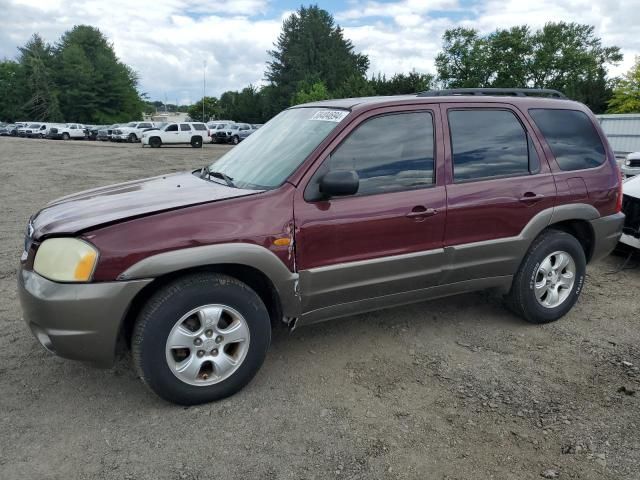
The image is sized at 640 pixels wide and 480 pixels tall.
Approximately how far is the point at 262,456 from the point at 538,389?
181 centimetres

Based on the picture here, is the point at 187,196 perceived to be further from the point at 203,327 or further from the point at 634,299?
the point at 634,299

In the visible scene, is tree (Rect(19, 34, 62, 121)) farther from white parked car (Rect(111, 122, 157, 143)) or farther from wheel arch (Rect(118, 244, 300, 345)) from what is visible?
wheel arch (Rect(118, 244, 300, 345))

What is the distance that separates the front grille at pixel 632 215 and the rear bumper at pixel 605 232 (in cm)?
153

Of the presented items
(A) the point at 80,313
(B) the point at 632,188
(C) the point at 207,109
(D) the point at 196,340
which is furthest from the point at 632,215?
(C) the point at 207,109

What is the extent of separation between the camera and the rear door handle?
13.0 ft

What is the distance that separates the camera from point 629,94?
139 feet

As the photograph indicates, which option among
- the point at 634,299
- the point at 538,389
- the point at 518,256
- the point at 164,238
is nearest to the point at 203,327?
the point at 164,238

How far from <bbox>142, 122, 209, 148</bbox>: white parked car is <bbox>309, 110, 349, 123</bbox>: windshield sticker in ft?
97.8

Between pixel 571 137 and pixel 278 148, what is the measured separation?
7.94ft

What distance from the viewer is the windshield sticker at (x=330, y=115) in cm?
353

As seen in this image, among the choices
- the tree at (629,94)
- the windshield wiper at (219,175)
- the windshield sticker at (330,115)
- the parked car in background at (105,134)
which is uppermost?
the tree at (629,94)

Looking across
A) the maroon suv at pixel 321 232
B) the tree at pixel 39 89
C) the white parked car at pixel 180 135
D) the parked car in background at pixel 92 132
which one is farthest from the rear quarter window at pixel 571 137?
the tree at pixel 39 89

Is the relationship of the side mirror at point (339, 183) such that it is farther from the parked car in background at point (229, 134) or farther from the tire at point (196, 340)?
the parked car in background at point (229, 134)

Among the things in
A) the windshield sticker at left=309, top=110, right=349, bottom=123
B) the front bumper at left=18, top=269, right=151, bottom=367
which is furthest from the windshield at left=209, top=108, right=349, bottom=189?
the front bumper at left=18, top=269, right=151, bottom=367
